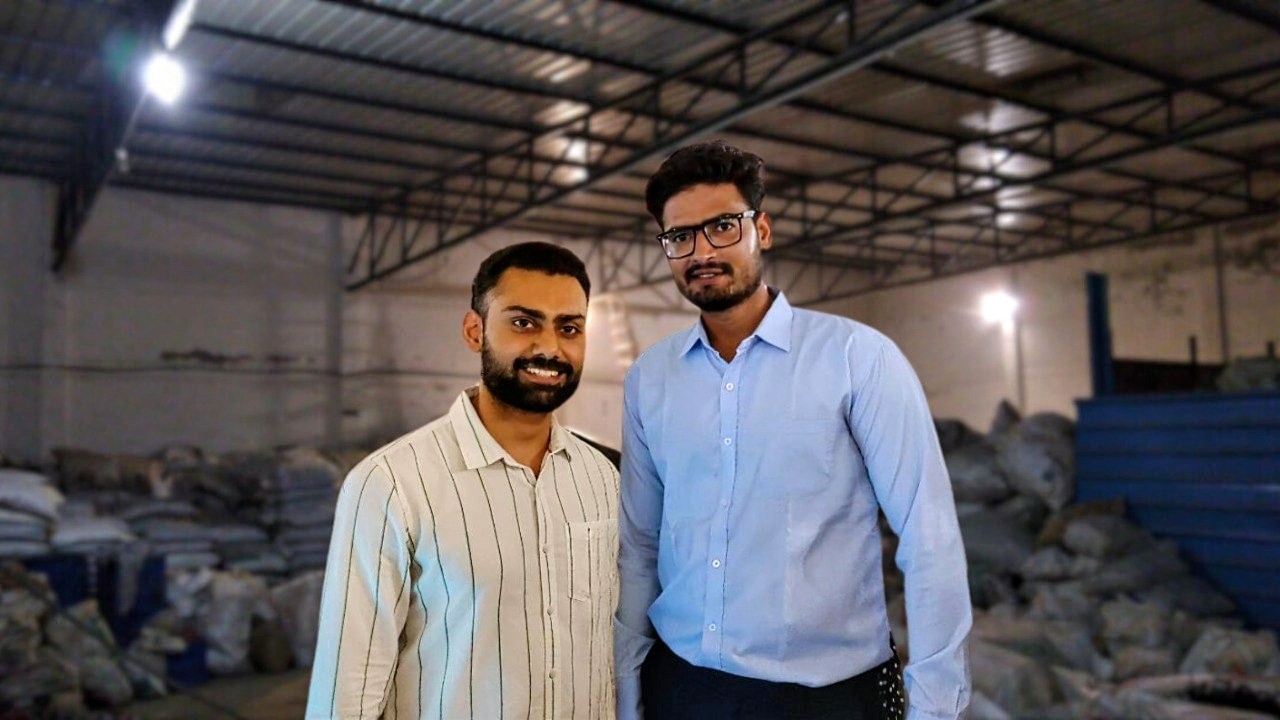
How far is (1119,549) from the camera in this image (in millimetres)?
5719

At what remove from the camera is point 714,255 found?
1.66 meters

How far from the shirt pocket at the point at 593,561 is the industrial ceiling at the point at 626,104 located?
16.0 feet

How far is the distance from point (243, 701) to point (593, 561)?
506 cm

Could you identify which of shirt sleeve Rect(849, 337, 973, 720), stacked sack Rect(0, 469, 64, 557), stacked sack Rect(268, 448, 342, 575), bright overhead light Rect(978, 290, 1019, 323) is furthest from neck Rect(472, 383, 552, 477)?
bright overhead light Rect(978, 290, 1019, 323)

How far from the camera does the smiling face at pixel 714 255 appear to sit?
5.47 feet

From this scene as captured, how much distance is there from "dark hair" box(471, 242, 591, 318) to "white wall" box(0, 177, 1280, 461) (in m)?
10.1

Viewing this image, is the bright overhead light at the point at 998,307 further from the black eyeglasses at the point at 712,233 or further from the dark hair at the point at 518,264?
the dark hair at the point at 518,264

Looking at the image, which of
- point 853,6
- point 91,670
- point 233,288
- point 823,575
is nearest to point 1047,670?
point 823,575

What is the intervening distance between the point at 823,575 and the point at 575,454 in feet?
1.53

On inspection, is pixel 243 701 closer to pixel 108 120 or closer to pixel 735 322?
pixel 108 120

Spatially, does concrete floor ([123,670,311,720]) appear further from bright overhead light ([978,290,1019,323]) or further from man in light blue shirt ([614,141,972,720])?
bright overhead light ([978,290,1019,323])

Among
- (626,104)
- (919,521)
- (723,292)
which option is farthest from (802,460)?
(626,104)

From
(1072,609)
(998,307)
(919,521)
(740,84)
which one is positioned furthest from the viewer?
(998,307)

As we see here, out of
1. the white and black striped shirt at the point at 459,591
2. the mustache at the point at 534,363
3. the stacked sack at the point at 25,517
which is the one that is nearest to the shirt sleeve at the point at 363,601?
the white and black striped shirt at the point at 459,591
